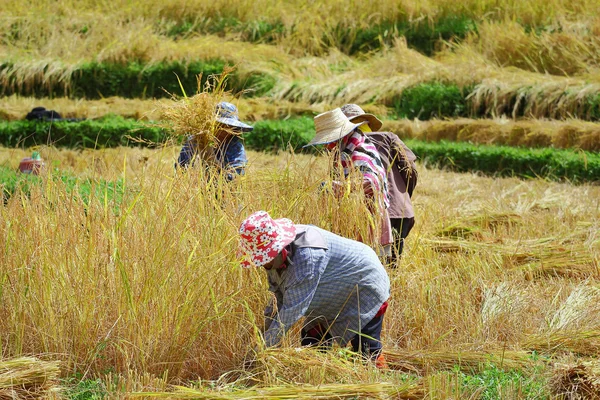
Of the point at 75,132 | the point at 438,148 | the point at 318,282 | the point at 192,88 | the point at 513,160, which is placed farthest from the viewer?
the point at 192,88

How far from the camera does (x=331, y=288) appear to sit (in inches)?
165

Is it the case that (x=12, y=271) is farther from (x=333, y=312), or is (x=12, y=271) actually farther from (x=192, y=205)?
(x=333, y=312)

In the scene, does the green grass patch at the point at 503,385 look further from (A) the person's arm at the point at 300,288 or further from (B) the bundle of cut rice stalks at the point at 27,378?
(B) the bundle of cut rice stalks at the point at 27,378

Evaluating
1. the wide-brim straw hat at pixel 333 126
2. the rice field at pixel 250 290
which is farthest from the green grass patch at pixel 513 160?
the wide-brim straw hat at pixel 333 126

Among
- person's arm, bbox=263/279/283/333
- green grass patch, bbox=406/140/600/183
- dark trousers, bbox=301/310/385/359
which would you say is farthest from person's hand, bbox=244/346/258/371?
green grass patch, bbox=406/140/600/183

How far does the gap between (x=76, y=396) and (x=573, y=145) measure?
8.56m

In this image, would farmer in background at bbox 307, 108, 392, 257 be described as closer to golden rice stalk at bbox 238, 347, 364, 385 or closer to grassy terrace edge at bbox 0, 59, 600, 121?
golden rice stalk at bbox 238, 347, 364, 385

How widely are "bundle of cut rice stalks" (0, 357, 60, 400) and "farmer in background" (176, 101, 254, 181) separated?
1955mm

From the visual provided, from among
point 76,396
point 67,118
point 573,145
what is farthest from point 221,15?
point 76,396

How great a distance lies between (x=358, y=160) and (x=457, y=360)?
4.50 feet

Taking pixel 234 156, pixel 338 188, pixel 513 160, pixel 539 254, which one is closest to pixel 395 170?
pixel 338 188

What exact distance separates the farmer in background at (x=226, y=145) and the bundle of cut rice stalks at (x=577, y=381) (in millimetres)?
2348

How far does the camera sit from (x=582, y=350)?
4527mm

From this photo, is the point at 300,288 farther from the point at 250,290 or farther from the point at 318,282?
the point at 250,290
